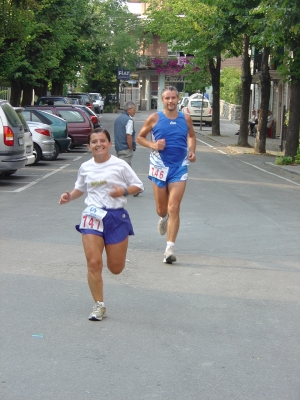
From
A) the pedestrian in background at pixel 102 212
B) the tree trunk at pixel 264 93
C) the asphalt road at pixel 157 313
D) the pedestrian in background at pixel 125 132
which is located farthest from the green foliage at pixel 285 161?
the pedestrian in background at pixel 102 212

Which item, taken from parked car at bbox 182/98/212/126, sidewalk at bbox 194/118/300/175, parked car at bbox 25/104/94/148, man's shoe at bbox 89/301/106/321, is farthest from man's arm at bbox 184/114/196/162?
parked car at bbox 182/98/212/126

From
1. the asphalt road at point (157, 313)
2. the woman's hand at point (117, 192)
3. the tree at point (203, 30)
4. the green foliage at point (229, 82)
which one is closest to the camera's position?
the asphalt road at point (157, 313)

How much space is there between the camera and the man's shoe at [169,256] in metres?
8.77

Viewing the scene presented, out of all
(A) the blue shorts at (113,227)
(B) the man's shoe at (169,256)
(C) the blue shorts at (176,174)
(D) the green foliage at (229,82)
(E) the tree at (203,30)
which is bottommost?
(B) the man's shoe at (169,256)

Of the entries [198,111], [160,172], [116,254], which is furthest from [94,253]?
[198,111]

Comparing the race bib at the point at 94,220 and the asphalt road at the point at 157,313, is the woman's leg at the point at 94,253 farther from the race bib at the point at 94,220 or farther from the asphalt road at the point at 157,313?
the asphalt road at the point at 157,313

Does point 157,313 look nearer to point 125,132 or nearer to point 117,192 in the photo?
point 117,192

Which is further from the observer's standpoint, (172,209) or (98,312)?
(172,209)

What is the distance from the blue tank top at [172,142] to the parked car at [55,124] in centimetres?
1570

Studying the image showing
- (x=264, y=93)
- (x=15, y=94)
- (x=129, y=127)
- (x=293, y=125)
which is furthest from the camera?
(x=15, y=94)

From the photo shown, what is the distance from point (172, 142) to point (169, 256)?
50.9 inches

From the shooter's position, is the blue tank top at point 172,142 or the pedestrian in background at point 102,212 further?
the blue tank top at point 172,142

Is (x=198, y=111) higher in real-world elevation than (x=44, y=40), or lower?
lower

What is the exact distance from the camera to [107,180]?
20.7 ft
